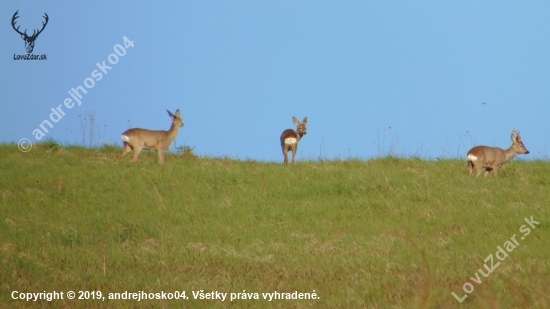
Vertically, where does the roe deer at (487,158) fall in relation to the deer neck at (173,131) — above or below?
below

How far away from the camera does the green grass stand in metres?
7.94

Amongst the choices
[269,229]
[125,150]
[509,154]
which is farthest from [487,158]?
[125,150]

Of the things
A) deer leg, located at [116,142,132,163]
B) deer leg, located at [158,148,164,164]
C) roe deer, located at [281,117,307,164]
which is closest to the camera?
deer leg, located at [116,142,132,163]

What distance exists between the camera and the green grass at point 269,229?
7.94m

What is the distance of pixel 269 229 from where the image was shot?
10945mm

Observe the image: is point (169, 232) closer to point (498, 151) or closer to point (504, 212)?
point (504, 212)

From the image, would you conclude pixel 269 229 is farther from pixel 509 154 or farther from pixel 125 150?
pixel 509 154

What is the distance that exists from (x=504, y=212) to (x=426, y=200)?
1.42 meters

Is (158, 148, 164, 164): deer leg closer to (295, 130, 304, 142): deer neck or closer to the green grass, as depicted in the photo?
the green grass

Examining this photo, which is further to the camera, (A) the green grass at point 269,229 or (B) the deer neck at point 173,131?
(B) the deer neck at point 173,131

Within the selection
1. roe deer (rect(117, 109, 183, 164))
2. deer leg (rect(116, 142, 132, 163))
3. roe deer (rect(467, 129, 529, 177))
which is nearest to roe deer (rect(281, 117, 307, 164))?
roe deer (rect(117, 109, 183, 164))

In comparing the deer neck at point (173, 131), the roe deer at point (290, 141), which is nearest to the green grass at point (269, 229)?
the deer neck at point (173, 131)

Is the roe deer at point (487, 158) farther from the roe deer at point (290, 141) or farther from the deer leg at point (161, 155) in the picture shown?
the deer leg at point (161, 155)

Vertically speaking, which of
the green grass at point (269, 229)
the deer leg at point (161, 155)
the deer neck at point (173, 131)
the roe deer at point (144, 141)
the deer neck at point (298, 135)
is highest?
the deer neck at point (298, 135)
